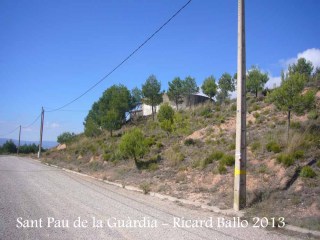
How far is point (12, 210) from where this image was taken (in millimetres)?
9305

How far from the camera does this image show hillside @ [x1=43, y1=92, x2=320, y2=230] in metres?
10.1

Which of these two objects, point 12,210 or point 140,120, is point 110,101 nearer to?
point 140,120

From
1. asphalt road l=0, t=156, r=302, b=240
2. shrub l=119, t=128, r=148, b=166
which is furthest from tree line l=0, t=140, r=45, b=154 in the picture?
asphalt road l=0, t=156, r=302, b=240

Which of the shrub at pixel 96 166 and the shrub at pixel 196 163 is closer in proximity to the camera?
the shrub at pixel 196 163

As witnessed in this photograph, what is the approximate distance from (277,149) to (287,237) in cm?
805

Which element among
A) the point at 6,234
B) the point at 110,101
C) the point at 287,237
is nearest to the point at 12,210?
the point at 6,234

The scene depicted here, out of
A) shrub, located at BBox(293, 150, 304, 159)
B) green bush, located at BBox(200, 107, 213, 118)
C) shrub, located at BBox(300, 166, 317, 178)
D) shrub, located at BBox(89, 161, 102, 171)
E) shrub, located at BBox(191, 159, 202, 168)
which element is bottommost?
shrub, located at BBox(89, 161, 102, 171)

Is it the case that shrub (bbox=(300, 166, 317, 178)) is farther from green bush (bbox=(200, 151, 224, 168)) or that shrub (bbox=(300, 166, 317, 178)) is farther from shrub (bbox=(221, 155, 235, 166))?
green bush (bbox=(200, 151, 224, 168))

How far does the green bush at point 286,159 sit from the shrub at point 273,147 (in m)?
1.36

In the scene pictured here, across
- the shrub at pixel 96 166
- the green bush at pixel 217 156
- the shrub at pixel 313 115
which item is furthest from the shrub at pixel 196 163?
the shrub at pixel 96 166

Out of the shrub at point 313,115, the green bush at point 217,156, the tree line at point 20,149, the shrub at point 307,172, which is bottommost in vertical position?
the tree line at point 20,149

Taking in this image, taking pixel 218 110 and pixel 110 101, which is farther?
pixel 110 101

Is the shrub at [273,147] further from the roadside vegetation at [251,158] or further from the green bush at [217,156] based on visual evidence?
the green bush at [217,156]

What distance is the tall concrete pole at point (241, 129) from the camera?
10.3 m
